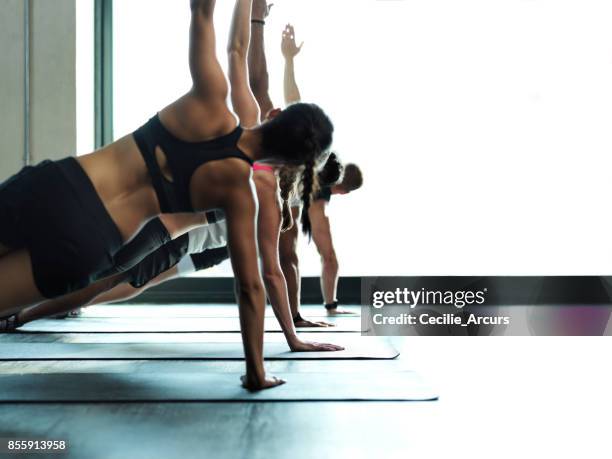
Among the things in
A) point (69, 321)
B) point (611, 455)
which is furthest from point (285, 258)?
point (611, 455)

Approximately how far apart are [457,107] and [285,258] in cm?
261

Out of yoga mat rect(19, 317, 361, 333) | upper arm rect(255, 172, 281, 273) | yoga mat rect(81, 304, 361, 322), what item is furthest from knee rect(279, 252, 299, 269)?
upper arm rect(255, 172, 281, 273)

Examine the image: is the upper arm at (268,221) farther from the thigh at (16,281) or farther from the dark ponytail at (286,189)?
the thigh at (16,281)

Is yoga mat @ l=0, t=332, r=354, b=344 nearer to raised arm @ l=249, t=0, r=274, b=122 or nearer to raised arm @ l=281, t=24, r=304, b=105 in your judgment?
raised arm @ l=249, t=0, r=274, b=122

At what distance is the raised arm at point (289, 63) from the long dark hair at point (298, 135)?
1986 mm

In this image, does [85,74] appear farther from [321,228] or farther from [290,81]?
[321,228]

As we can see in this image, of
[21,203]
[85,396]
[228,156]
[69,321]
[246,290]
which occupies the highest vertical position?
[228,156]

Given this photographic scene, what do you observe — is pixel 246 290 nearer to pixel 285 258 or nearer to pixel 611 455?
pixel 611 455

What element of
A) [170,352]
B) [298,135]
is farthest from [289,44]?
[298,135]

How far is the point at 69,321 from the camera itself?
13.4 feet

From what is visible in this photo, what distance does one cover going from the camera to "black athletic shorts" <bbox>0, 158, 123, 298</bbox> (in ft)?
6.16

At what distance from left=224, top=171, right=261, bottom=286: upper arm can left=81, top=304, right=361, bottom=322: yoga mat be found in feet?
6.90

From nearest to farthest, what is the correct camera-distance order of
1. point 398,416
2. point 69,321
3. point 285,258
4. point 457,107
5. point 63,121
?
point 398,416, point 285,258, point 69,321, point 63,121, point 457,107

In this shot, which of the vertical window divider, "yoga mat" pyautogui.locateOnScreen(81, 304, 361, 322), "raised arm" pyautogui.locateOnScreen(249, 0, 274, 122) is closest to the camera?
"raised arm" pyautogui.locateOnScreen(249, 0, 274, 122)
